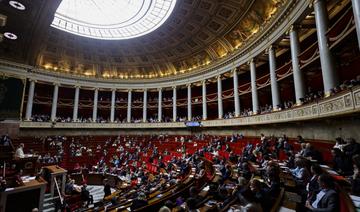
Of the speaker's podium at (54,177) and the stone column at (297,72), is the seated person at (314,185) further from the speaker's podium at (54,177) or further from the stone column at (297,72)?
the speaker's podium at (54,177)

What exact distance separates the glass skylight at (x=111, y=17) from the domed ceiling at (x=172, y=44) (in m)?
0.73

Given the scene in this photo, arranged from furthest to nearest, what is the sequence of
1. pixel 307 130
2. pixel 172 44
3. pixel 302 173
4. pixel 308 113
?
pixel 172 44 < pixel 307 130 < pixel 308 113 < pixel 302 173

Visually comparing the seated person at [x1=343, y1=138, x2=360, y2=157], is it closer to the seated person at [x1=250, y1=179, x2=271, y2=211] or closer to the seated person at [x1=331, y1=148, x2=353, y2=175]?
the seated person at [x1=331, y1=148, x2=353, y2=175]

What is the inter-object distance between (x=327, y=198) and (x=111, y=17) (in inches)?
996

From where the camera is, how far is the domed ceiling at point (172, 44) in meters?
16.5

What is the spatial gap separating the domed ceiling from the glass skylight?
28.7 inches

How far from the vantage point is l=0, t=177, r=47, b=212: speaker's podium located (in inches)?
300

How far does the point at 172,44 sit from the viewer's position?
2364 centimetres

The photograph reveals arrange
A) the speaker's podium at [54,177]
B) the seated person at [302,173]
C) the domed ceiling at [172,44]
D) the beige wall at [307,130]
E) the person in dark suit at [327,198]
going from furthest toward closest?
the domed ceiling at [172,44] < the speaker's podium at [54,177] < the beige wall at [307,130] < the seated person at [302,173] < the person in dark suit at [327,198]

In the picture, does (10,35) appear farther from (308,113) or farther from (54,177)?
(308,113)

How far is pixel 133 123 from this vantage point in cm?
2792

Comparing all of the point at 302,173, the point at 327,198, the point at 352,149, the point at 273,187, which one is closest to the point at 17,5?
the point at 273,187

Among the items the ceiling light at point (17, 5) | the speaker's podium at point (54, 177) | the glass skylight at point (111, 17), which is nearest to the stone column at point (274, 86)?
the glass skylight at point (111, 17)

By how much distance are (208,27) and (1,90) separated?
19.5m
